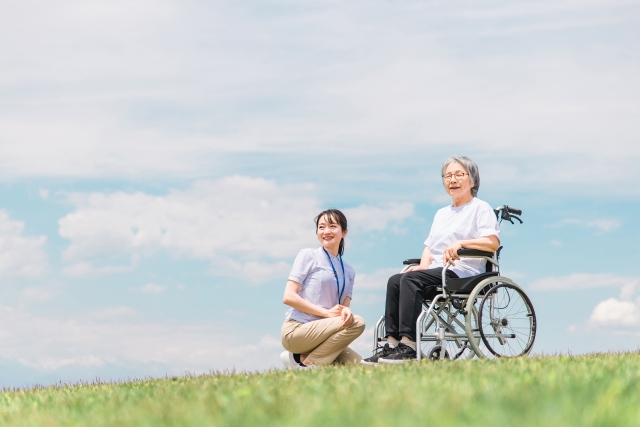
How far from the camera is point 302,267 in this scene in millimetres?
6312

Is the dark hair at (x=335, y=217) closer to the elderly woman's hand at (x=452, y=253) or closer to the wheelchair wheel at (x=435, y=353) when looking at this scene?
the elderly woman's hand at (x=452, y=253)

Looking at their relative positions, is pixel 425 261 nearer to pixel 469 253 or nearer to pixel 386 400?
pixel 469 253

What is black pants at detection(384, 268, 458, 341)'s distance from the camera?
614 cm

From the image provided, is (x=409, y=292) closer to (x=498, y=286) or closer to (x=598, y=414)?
(x=498, y=286)

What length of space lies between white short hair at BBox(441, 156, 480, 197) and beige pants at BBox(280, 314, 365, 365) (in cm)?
156

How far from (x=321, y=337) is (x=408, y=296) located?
2.75 ft

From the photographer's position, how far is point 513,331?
260 inches

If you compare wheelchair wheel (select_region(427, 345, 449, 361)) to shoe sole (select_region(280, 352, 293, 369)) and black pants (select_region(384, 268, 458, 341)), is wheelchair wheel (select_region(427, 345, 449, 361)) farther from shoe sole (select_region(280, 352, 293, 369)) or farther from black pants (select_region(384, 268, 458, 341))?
shoe sole (select_region(280, 352, 293, 369))

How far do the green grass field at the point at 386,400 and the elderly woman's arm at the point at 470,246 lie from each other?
1.50 meters

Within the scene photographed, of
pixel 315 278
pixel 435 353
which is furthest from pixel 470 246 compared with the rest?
pixel 315 278

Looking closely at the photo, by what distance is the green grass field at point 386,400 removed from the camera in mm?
Answer: 2680

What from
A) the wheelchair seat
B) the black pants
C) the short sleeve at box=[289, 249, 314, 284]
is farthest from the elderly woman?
the short sleeve at box=[289, 249, 314, 284]

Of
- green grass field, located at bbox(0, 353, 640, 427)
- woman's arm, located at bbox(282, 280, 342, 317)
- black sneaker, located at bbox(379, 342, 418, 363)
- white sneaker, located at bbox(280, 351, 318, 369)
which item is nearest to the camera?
green grass field, located at bbox(0, 353, 640, 427)

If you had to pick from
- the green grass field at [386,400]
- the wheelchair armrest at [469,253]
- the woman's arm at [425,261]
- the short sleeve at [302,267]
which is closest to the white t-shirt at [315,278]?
the short sleeve at [302,267]
